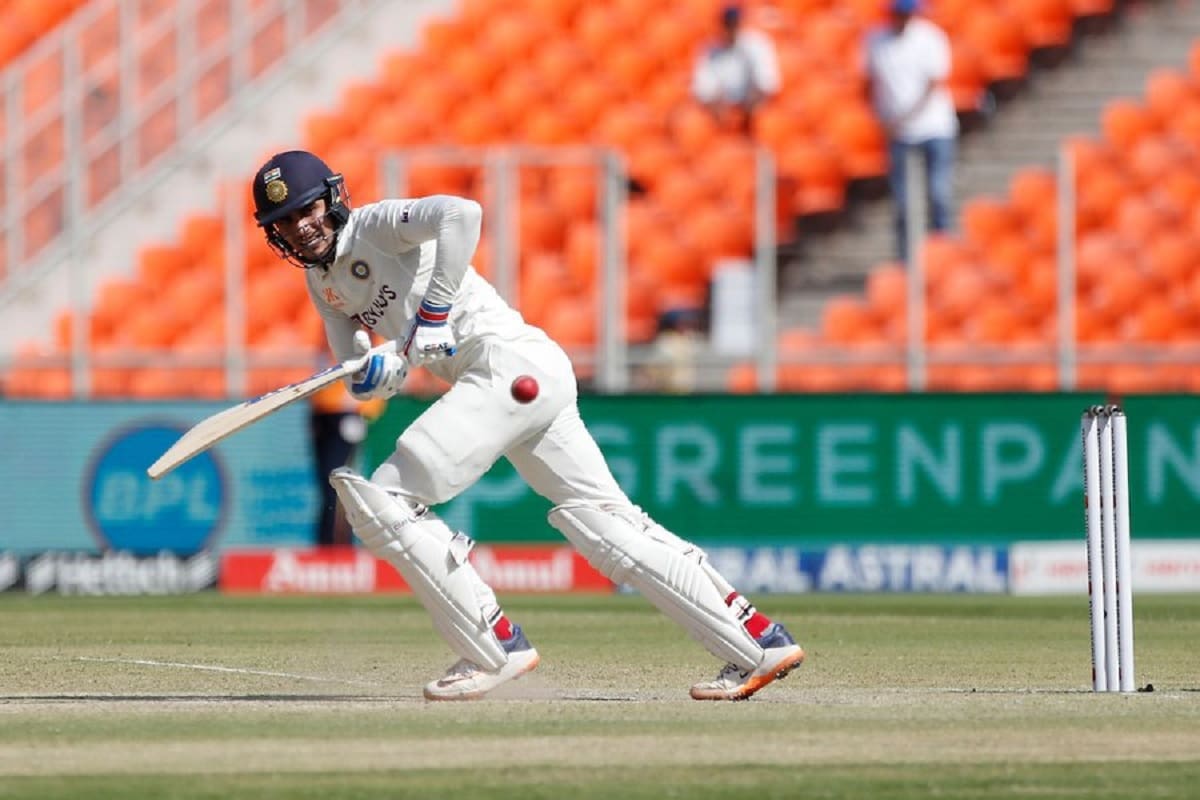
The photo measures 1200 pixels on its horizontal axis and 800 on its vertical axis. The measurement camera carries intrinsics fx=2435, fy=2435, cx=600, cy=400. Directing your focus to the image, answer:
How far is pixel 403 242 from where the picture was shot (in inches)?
254

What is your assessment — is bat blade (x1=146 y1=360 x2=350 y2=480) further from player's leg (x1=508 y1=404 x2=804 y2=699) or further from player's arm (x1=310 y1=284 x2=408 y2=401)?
player's leg (x1=508 y1=404 x2=804 y2=699)

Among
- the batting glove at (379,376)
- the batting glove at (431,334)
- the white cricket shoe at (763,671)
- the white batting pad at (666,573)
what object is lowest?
the white cricket shoe at (763,671)

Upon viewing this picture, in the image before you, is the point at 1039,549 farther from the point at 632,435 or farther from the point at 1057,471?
the point at 632,435

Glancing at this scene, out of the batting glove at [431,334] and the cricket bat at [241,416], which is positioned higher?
the batting glove at [431,334]

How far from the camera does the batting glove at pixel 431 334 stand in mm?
6340

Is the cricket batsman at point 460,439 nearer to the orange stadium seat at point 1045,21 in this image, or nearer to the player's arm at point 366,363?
the player's arm at point 366,363

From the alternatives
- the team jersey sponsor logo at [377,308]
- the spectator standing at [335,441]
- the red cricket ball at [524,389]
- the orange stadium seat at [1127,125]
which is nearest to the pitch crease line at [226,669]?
the team jersey sponsor logo at [377,308]

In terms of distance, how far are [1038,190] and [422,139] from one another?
4213 mm

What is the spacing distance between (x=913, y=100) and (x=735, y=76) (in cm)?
136

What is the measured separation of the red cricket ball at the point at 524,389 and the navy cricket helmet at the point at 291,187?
2.18 feet

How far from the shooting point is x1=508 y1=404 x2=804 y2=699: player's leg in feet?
21.2

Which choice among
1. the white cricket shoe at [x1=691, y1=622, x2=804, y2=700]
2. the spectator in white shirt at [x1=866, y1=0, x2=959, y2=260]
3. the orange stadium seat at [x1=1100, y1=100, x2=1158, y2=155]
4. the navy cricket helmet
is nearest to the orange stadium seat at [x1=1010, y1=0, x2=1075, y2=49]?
the orange stadium seat at [x1=1100, y1=100, x2=1158, y2=155]

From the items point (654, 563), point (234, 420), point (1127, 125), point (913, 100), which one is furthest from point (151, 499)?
point (654, 563)

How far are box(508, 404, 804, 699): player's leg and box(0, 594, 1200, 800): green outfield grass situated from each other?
153 millimetres
